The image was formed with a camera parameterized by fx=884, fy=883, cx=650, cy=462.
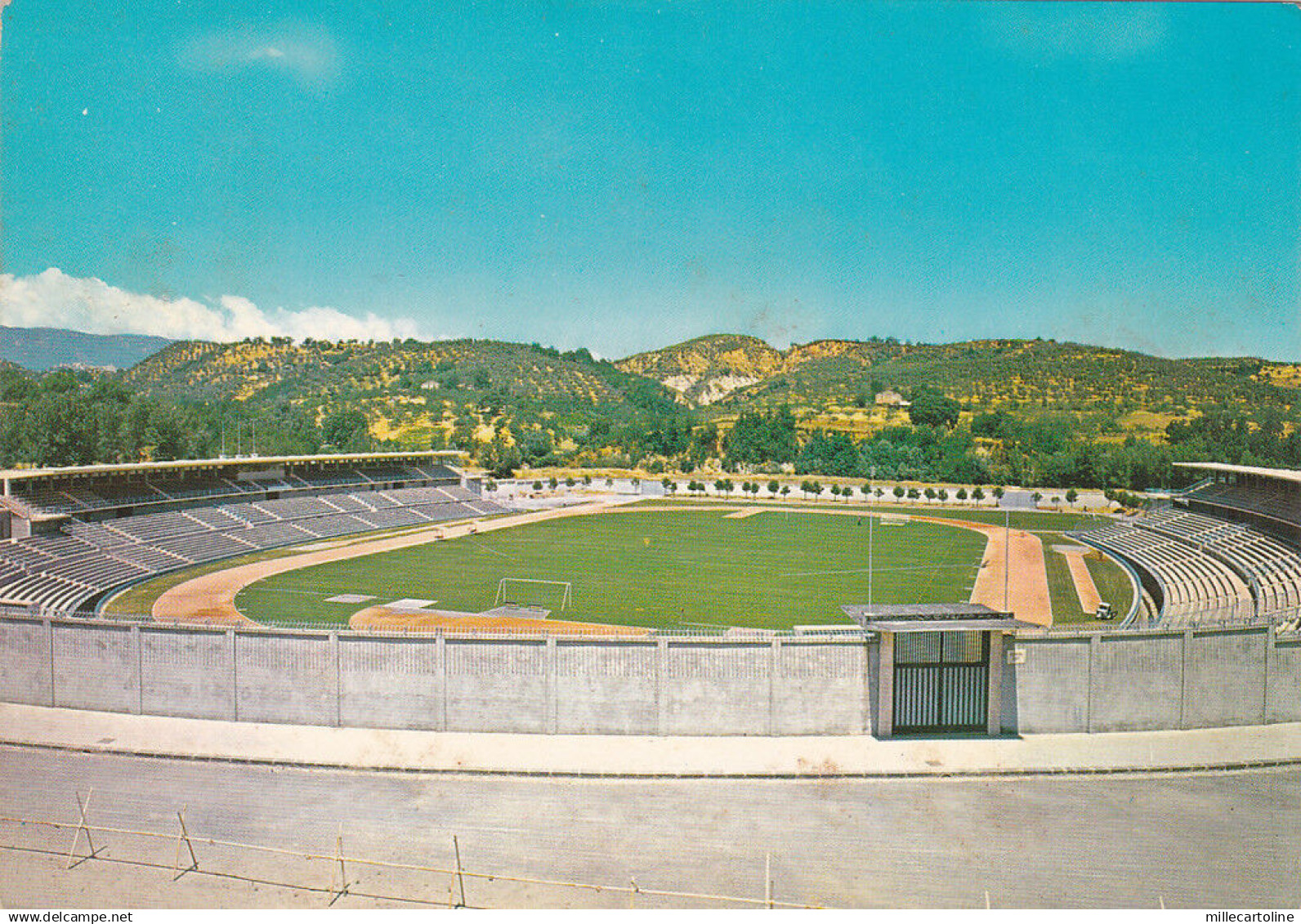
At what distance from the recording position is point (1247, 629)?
17297 millimetres

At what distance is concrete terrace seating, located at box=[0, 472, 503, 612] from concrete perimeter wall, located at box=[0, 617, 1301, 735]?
13.8m

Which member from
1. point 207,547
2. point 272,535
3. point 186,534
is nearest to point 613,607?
point 207,547

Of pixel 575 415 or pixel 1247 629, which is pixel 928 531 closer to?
pixel 1247 629

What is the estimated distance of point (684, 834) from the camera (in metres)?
13.5

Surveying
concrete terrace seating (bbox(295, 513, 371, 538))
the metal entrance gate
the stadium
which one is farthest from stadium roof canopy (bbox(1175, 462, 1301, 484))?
concrete terrace seating (bbox(295, 513, 371, 538))

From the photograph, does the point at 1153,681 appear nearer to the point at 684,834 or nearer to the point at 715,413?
the point at 684,834

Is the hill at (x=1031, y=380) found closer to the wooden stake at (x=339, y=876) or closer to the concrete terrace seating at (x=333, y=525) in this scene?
the concrete terrace seating at (x=333, y=525)

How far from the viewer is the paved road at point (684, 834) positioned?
11820mm

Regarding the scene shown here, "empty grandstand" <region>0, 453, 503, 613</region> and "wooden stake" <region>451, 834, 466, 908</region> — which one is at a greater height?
"empty grandstand" <region>0, 453, 503, 613</region>

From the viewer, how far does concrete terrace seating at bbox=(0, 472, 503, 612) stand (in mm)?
32969

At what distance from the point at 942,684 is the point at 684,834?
637 centimetres

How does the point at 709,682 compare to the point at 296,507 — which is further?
the point at 296,507

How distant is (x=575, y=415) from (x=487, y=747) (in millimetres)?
121888

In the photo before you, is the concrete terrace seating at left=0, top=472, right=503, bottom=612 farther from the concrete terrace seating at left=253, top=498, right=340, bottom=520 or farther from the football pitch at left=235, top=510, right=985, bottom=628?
the football pitch at left=235, top=510, right=985, bottom=628
